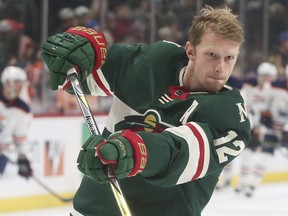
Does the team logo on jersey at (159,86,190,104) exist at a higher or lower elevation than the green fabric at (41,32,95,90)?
lower

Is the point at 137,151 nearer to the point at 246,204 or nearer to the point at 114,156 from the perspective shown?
the point at 114,156

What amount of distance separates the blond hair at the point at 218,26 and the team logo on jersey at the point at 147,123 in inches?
8.7

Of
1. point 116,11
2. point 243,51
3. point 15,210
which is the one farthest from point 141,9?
point 15,210

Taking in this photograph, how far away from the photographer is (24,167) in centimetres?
459

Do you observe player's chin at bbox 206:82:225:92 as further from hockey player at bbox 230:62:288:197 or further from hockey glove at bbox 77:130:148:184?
hockey player at bbox 230:62:288:197

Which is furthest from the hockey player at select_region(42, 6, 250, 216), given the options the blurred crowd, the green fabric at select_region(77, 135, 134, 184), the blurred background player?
the blurred background player

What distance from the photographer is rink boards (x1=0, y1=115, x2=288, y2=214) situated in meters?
4.58

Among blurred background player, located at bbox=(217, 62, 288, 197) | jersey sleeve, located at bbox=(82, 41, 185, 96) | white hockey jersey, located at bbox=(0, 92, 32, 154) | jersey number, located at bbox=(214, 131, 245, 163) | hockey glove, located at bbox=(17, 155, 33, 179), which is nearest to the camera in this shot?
jersey number, located at bbox=(214, 131, 245, 163)

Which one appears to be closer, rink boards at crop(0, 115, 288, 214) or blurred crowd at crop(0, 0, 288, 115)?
rink boards at crop(0, 115, 288, 214)

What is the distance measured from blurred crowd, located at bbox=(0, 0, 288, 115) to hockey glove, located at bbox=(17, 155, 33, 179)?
42 centimetres

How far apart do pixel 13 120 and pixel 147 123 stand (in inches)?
123

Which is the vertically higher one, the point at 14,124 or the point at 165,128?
the point at 165,128

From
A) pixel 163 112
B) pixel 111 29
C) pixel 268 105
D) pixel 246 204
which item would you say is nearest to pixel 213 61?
pixel 163 112

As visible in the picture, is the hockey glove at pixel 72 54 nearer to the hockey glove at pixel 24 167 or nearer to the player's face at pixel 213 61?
the player's face at pixel 213 61
